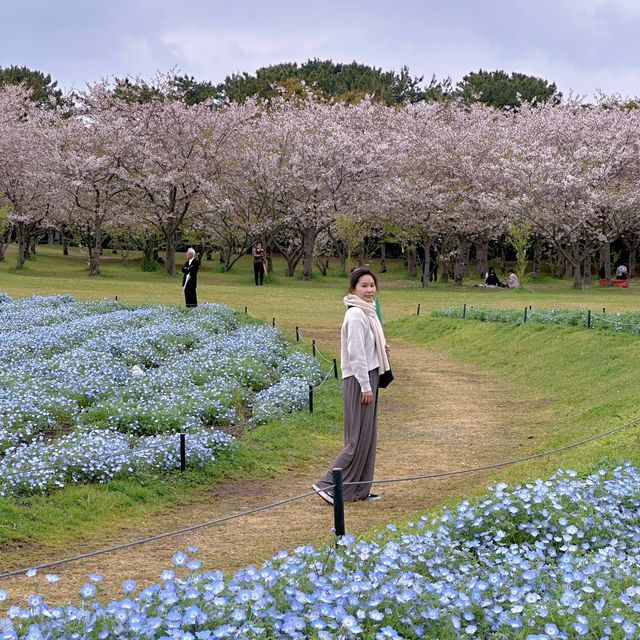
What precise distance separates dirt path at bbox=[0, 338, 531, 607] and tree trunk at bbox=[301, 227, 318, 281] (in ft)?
88.0

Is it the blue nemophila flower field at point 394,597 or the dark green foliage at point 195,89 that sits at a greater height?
the dark green foliage at point 195,89

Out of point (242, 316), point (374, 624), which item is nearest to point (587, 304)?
point (242, 316)

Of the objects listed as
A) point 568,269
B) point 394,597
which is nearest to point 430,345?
point 394,597

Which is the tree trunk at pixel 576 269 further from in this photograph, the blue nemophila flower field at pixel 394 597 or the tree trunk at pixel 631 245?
the blue nemophila flower field at pixel 394 597

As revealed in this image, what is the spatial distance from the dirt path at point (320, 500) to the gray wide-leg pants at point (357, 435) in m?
0.34

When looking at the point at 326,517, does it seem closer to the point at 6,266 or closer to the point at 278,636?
the point at 278,636

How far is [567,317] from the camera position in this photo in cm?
1886

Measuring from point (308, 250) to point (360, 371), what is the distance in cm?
3404

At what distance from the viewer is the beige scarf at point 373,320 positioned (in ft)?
26.2

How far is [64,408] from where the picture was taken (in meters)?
10.9

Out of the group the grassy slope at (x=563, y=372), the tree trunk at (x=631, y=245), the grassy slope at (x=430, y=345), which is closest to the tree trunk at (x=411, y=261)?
the grassy slope at (x=430, y=345)

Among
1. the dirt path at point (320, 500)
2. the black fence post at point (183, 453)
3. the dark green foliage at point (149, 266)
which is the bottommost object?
the dirt path at point (320, 500)

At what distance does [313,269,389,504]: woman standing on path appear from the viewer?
7.93 meters

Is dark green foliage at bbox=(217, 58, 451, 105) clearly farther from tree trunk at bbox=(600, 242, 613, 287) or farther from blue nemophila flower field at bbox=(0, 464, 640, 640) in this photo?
blue nemophila flower field at bbox=(0, 464, 640, 640)
